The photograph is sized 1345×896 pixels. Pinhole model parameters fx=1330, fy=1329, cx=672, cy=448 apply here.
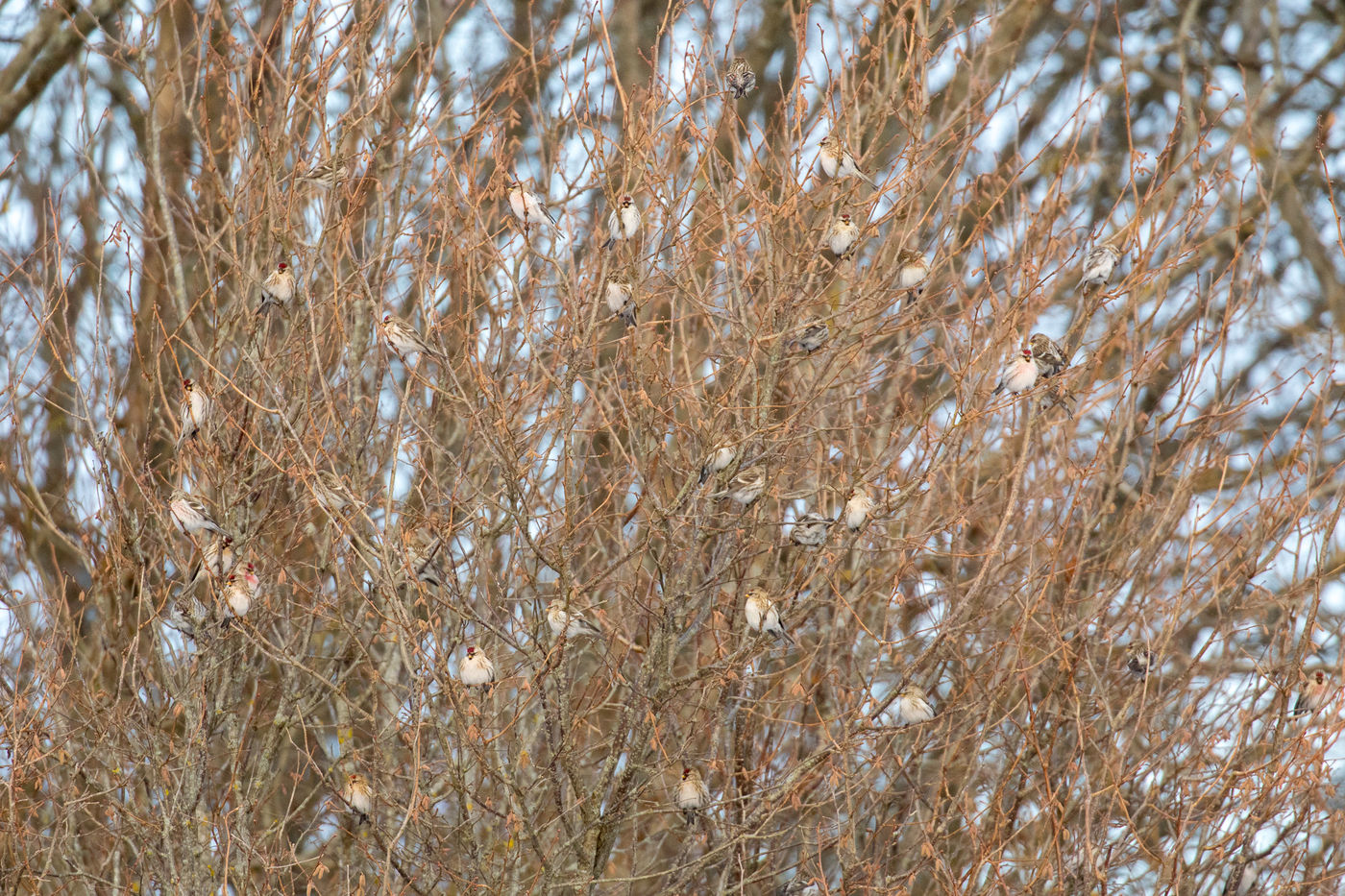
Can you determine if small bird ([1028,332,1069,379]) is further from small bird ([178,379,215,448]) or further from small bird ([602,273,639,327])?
small bird ([178,379,215,448])

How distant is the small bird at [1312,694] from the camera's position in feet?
18.9

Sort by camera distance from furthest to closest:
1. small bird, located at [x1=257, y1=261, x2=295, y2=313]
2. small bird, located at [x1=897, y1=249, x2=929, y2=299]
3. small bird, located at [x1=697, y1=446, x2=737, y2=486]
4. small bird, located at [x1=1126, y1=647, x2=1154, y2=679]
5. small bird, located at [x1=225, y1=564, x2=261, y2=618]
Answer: small bird, located at [x1=1126, y1=647, x2=1154, y2=679], small bird, located at [x1=257, y1=261, x2=295, y2=313], small bird, located at [x1=897, y1=249, x2=929, y2=299], small bird, located at [x1=225, y1=564, x2=261, y2=618], small bird, located at [x1=697, y1=446, x2=737, y2=486]

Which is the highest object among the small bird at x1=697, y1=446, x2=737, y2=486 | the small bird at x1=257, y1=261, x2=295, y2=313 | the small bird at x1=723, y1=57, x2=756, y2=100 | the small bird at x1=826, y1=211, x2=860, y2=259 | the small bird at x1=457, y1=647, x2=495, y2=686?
the small bird at x1=723, y1=57, x2=756, y2=100

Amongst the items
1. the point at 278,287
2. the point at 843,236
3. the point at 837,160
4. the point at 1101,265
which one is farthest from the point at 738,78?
the point at 278,287

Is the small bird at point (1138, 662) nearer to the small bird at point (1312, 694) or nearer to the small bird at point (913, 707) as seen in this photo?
the small bird at point (1312, 694)

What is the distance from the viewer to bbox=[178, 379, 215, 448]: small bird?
5523 mm

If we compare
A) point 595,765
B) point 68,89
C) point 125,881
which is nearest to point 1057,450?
point 595,765

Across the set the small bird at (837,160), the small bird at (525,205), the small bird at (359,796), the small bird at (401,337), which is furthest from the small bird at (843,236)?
the small bird at (359,796)

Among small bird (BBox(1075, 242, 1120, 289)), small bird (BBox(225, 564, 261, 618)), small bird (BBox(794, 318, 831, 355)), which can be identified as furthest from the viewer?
small bird (BBox(1075, 242, 1120, 289))

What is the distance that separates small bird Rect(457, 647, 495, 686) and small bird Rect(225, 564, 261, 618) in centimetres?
94

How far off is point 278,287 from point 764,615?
8.21ft

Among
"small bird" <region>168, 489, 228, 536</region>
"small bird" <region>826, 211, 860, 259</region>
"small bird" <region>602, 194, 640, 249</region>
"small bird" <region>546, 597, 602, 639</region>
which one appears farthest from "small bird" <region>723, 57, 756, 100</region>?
"small bird" <region>168, 489, 228, 536</region>

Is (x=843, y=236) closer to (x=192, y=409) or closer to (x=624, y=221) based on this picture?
(x=624, y=221)

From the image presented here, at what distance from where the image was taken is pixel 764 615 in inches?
206
